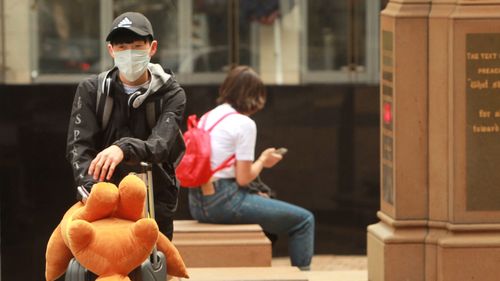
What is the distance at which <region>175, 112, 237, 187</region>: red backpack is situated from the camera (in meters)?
9.82

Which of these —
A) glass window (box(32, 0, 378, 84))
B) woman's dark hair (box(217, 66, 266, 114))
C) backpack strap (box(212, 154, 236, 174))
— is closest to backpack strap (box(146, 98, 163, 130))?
backpack strap (box(212, 154, 236, 174))

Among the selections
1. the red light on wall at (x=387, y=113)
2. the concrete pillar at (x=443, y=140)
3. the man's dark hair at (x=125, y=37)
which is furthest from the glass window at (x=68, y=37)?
the man's dark hair at (x=125, y=37)

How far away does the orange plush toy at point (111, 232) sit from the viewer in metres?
6.26

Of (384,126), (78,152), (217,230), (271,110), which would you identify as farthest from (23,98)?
(78,152)

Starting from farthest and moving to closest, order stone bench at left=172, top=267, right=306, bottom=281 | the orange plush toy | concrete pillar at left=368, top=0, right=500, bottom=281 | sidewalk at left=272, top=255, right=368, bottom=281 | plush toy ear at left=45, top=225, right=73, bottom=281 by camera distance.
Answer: sidewalk at left=272, top=255, right=368, bottom=281, stone bench at left=172, top=267, right=306, bottom=281, concrete pillar at left=368, top=0, right=500, bottom=281, plush toy ear at left=45, top=225, right=73, bottom=281, the orange plush toy

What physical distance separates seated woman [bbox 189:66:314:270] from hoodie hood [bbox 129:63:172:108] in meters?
2.91

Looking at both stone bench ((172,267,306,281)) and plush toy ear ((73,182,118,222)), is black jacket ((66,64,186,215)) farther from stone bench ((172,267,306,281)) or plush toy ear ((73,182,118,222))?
stone bench ((172,267,306,281))

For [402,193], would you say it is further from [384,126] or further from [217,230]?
[217,230]

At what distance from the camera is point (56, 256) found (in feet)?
21.4

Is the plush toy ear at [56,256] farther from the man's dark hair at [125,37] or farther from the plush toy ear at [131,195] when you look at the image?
the man's dark hair at [125,37]

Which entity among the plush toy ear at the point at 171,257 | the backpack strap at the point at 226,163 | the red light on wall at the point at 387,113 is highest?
the red light on wall at the point at 387,113

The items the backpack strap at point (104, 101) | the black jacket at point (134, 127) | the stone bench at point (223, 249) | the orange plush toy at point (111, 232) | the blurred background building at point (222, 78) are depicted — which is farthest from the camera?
the blurred background building at point (222, 78)

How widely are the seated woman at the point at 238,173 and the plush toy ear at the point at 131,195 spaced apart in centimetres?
348

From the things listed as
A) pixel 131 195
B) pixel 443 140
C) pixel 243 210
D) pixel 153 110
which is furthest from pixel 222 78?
pixel 131 195
